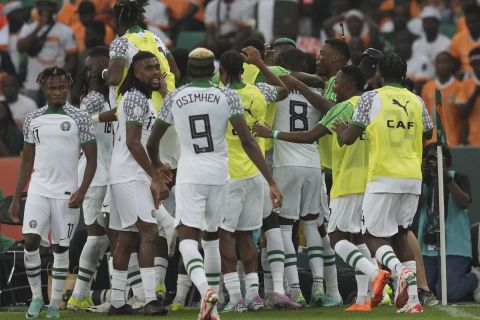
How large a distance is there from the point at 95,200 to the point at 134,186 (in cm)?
154

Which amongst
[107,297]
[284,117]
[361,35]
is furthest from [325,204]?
[361,35]

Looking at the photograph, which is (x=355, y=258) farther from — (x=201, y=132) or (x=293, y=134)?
(x=201, y=132)

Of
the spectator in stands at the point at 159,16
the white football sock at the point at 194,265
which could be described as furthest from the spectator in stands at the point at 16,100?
the white football sock at the point at 194,265

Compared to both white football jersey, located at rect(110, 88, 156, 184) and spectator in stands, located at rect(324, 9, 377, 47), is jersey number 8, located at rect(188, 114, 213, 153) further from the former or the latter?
spectator in stands, located at rect(324, 9, 377, 47)

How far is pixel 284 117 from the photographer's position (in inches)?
580

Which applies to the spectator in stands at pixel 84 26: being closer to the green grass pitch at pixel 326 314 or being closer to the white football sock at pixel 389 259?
the green grass pitch at pixel 326 314

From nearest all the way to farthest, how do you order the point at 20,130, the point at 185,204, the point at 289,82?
the point at 185,204, the point at 289,82, the point at 20,130

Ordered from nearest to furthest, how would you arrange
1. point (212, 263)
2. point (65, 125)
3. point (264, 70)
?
point (212, 263)
point (65, 125)
point (264, 70)

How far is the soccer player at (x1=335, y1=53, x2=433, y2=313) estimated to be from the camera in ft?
43.3

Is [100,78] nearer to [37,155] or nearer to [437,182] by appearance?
[37,155]

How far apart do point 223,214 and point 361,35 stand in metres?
9.63

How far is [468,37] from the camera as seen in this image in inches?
827

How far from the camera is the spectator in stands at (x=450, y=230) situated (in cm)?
1568

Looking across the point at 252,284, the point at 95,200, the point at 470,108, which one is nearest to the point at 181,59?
the point at 95,200
